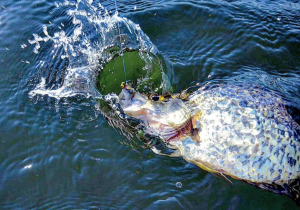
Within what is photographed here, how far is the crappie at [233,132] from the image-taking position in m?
3.26

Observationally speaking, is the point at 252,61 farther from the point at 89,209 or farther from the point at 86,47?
the point at 89,209

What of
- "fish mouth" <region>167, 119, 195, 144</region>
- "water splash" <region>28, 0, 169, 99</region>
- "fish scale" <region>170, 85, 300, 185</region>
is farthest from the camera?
"water splash" <region>28, 0, 169, 99</region>

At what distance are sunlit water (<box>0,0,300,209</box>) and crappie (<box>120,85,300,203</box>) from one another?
0.28 metres

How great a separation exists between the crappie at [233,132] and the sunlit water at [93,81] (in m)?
0.28

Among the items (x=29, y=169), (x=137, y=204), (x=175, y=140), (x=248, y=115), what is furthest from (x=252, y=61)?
(x=29, y=169)

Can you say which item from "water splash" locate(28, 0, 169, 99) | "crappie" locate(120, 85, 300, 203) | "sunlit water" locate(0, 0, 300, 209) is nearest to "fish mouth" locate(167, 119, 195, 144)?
"crappie" locate(120, 85, 300, 203)

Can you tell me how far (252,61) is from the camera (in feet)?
17.1

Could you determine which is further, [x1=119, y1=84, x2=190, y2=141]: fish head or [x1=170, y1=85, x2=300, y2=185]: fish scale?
[x1=119, y1=84, x2=190, y2=141]: fish head

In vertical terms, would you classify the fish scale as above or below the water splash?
below

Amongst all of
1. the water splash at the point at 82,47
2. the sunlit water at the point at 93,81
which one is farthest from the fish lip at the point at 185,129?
the water splash at the point at 82,47

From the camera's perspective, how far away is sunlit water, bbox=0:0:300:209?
11.6 ft

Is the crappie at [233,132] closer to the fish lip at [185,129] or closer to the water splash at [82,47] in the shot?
the fish lip at [185,129]

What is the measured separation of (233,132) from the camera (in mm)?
3307

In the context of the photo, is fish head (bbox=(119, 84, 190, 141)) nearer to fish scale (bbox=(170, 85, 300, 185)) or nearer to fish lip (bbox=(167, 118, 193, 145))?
fish lip (bbox=(167, 118, 193, 145))
